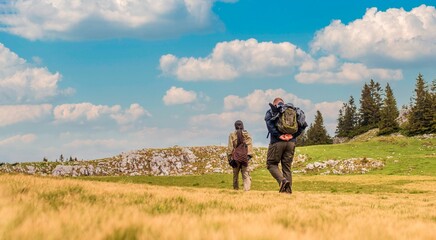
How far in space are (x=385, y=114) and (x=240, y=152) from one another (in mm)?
93425

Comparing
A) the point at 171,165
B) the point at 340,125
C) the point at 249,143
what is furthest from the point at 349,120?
the point at 249,143

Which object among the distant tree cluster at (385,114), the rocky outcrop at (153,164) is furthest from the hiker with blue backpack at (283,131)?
the distant tree cluster at (385,114)

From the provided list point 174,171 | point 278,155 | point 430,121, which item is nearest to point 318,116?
point 430,121

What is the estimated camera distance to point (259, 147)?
7519 cm

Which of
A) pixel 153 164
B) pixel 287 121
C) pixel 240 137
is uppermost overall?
pixel 287 121

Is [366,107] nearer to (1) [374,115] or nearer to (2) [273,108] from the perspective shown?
(1) [374,115]

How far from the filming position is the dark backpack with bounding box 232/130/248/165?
19031mm

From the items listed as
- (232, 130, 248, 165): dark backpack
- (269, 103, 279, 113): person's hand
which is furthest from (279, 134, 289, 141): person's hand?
(232, 130, 248, 165): dark backpack

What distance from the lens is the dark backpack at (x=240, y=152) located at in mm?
19031

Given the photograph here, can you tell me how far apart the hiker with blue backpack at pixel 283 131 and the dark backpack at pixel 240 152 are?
2.70 metres

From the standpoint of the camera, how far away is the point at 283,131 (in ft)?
51.9

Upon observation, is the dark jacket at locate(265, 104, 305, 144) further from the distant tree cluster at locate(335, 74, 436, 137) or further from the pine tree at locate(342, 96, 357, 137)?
the pine tree at locate(342, 96, 357, 137)

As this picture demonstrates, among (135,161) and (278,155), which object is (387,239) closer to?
(278,155)

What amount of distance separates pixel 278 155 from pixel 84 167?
155 ft
